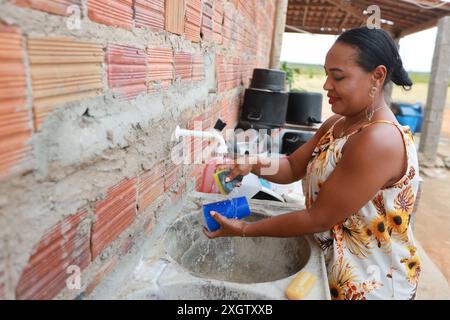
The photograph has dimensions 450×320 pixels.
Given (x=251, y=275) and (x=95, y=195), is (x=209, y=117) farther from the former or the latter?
(x=95, y=195)

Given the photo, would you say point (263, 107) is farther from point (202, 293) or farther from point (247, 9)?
point (202, 293)

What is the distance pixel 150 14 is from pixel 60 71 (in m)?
0.49

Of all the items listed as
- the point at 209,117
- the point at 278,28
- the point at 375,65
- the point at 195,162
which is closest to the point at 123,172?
the point at 195,162

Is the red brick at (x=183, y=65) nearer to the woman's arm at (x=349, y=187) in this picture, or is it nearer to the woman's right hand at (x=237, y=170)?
the woman's right hand at (x=237, y=170)

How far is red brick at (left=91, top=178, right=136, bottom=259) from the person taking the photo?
908mm

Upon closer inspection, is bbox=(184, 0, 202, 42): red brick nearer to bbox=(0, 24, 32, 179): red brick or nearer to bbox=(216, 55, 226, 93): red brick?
bbox=(216, 55, 226, 93): red brick

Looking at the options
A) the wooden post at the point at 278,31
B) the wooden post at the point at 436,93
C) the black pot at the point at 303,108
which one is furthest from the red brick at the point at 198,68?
the wooden post at the point at 436,93

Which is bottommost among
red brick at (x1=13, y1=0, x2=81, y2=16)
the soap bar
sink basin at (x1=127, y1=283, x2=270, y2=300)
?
sink basin at (x1=127, y1=283, x2=270, y2=300)

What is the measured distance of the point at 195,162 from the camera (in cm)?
187

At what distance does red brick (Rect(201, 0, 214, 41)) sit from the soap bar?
3.88 feet

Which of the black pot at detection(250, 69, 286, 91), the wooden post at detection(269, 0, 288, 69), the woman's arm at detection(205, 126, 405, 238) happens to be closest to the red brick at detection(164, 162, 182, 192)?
the woman's arm at detection(205, 126, 405, 238)

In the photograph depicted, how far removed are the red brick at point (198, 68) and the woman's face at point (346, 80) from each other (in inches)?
22.8

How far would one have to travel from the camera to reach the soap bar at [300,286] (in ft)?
3.38
